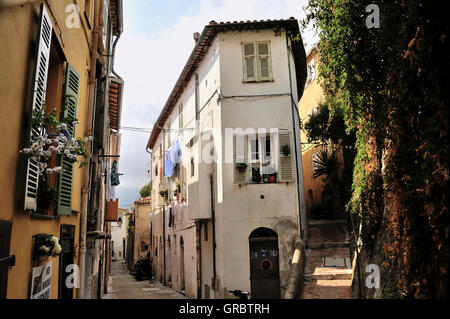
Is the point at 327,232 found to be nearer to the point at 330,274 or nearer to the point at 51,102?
the point at 330,274

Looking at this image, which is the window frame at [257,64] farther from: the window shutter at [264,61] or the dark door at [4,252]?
the dark door at [4,252]

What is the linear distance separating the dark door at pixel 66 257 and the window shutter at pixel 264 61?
30.5 ft

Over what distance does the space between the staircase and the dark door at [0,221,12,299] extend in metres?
8.23

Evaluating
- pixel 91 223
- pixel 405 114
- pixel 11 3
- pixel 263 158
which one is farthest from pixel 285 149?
pixel 11 3

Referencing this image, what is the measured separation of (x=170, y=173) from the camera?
21.7m

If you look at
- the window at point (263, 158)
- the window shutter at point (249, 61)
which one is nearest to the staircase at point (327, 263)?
the window at point (263, 158)

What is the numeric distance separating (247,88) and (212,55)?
227 centimetres

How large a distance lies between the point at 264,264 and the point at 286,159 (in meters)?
3.71

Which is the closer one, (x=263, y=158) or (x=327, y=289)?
(x=327, y=289)

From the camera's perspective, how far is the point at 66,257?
7594 mm

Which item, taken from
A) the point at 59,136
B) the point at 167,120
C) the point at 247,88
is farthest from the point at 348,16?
the point at 167,120

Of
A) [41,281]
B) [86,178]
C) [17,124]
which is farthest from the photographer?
[86,178]

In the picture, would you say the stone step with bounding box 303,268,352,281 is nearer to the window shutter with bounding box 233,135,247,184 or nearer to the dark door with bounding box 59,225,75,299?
the window shutter with bounding box 233,135,247,184
